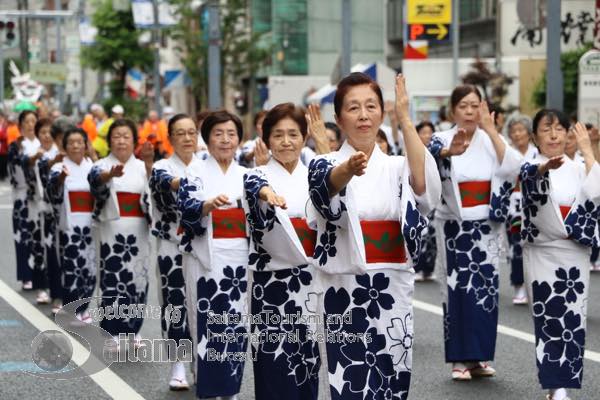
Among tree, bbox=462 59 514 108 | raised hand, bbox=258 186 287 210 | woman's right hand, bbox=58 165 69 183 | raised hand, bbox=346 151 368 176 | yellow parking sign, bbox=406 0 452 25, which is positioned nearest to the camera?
raised hand, bbox=346 151 368 176

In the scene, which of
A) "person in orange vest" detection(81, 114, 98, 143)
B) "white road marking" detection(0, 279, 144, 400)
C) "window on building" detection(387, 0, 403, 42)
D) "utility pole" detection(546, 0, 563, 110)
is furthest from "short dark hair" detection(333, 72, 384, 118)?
"window on building" detection(387, 0, 403, 42)

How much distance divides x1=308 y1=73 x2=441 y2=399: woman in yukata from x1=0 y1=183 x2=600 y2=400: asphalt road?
0.76 meters

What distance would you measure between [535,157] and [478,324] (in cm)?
127

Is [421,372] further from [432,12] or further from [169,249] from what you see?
[432,12]

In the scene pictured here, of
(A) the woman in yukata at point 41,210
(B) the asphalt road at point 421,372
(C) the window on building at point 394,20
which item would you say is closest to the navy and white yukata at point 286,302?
(B) the asphalt road at point 421,372

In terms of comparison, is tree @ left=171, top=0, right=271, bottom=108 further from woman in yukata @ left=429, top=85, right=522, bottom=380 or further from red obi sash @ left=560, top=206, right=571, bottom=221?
red obi sash @ left=560, top=206, right=571, bottom=221

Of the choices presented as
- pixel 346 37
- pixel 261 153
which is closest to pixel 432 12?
pixel 346 37

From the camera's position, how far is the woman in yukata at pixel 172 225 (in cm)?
825

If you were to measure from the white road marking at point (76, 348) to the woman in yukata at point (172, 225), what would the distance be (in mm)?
352

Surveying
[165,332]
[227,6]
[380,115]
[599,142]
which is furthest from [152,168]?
[227,6]

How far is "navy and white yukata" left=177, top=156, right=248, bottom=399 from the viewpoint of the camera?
7340mm

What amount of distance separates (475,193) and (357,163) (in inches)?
142

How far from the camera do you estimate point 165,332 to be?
8711mm

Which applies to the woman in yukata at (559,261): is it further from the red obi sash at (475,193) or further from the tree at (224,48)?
the tree at (224,48)
